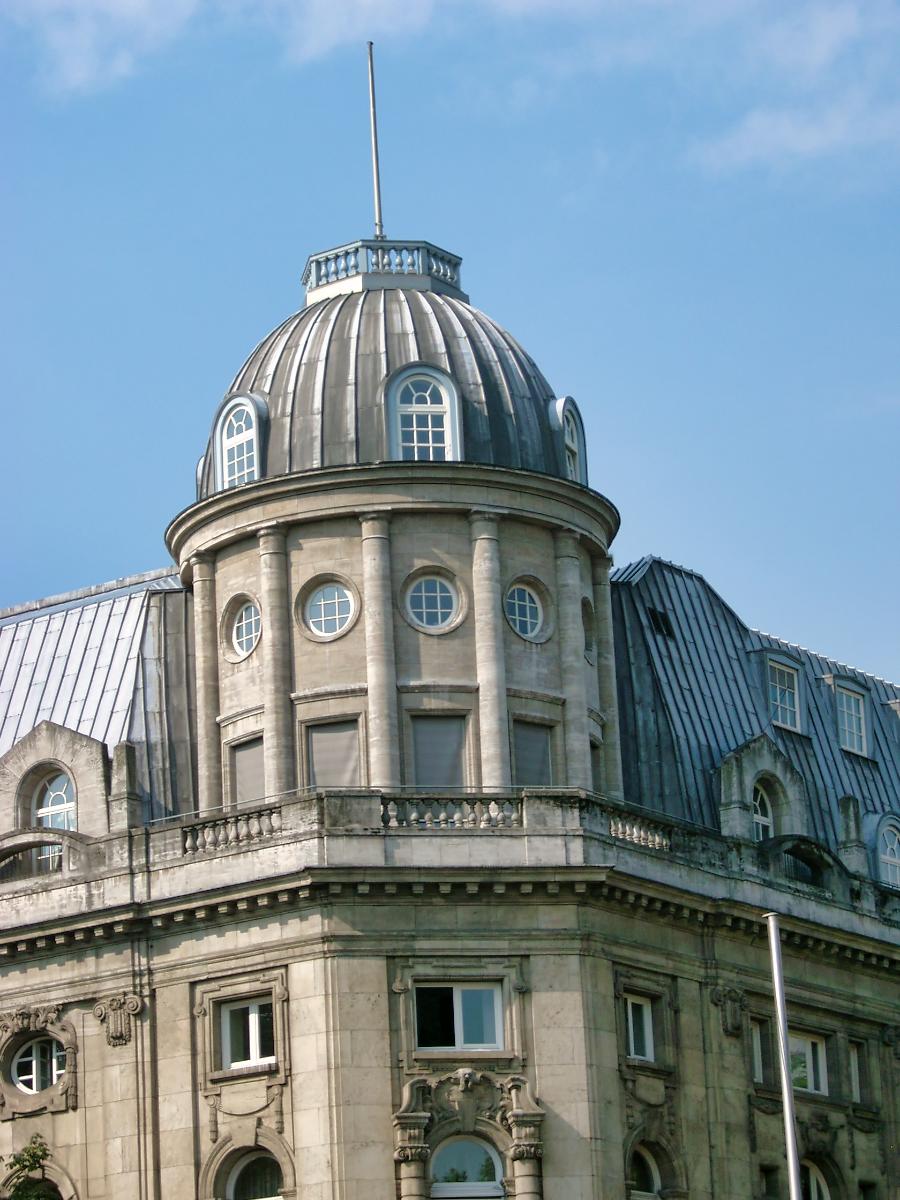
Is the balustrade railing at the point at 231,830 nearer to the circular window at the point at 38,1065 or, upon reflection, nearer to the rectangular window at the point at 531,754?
the circular window at the point at 38,1065

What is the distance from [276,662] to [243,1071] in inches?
393

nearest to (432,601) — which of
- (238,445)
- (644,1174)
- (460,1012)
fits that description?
(238,445)

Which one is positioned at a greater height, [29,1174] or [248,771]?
[248,771]

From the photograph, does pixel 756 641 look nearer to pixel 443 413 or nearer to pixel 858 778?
pixel 858 778

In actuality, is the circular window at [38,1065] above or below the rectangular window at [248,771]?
below

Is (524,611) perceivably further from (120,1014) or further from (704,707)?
(120,1014)

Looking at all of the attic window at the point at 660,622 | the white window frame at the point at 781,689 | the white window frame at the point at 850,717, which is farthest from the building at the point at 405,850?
the white window frame at the point at 850,717

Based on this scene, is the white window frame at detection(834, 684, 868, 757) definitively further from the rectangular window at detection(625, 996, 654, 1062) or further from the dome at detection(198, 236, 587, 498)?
the rectangular window at detection(625, 996, 654, 1062)

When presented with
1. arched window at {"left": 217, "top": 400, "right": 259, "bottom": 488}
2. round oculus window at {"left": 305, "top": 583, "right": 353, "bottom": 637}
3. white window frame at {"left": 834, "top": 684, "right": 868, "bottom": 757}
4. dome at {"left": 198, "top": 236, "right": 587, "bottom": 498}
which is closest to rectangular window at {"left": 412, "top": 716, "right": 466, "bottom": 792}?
round oculus window at {"left": 305, "top": 583, "right": 353, "bottom": 637}

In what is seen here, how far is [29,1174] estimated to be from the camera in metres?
67.8

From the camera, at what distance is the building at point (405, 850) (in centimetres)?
6556

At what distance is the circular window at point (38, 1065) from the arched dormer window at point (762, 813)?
19500mm

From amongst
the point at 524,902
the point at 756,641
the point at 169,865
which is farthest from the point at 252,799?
the point at 756,641

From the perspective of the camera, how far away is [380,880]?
6569 cm
